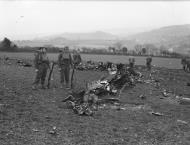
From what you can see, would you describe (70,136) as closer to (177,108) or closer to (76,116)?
(76,116)

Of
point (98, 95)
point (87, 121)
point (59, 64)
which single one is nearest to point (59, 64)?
point (59, 64)

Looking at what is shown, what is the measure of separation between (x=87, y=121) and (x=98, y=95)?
13.7 ft

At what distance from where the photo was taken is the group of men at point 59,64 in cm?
1546

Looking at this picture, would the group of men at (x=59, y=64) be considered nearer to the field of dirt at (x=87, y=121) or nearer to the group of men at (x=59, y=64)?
the group of men at (x=59, y=64)

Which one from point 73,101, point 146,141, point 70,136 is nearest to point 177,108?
point 73,101

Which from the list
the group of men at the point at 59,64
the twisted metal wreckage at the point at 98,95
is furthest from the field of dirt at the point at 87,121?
the group of men at the point at 59,64

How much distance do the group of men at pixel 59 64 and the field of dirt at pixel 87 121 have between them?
0.88 metres

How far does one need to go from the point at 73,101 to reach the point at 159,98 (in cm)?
470

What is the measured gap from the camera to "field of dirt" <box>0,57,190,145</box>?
8461mm

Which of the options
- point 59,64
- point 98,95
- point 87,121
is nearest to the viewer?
point 87,121

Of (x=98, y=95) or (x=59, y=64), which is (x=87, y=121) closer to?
(x=98, y=95)

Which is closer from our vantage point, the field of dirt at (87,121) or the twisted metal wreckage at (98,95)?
the field of dirt at (87,121)

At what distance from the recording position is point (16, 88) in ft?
49.4

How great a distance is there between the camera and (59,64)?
16531mm
